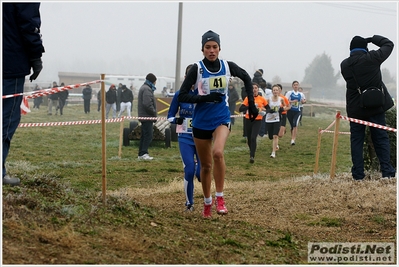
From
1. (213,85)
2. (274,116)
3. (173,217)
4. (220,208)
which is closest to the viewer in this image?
(173,217)

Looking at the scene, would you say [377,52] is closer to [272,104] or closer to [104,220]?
[104,220]

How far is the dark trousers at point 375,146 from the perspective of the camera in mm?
10508

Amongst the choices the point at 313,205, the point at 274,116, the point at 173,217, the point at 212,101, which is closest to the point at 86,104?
the point at 274,116

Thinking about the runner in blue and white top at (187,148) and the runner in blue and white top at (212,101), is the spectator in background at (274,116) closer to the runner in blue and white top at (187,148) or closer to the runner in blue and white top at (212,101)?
the runner in blue and white top at (187,148)

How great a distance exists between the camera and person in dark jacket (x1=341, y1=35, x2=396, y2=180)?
34.0 ft

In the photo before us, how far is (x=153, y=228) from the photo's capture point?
644 centimetres

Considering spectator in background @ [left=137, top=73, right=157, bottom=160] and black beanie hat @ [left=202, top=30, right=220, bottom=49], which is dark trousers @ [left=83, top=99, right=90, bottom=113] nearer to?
spectator in background @ [left=137, top=73, right=157, bottom=160]

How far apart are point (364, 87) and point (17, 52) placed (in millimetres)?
5782

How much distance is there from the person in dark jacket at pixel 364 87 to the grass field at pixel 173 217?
36cm

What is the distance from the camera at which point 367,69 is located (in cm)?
1038

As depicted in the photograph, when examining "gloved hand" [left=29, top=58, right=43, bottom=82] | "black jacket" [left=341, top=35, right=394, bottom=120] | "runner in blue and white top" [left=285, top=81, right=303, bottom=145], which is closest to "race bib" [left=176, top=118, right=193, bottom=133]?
"gloved hand" [left=29, top=58, right=43, bottom=82]

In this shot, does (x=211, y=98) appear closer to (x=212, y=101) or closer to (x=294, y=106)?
(x=212, y=101)

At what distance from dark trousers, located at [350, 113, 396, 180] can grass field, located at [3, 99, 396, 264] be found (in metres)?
0.23

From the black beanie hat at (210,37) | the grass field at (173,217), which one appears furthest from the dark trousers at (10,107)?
the black beanie hat at (210,37)
